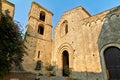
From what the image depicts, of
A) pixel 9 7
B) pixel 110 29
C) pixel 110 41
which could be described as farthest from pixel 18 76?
pixel 9 7

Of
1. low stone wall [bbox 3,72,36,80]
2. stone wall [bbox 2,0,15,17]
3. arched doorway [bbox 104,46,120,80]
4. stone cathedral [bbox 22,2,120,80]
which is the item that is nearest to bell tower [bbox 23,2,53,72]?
stone cathedral [bbox 22,2,120,80]

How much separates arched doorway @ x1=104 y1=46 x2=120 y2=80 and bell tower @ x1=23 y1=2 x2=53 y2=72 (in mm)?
8921

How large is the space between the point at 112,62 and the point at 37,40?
10.7 meters

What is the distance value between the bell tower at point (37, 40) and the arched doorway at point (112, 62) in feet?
29.3

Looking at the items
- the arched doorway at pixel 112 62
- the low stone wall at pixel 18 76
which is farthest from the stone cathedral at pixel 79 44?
the low stone wall at pixel 18 76

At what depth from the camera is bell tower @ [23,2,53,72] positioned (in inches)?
622

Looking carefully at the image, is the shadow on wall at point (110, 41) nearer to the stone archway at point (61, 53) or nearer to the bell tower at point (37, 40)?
the stone archway at point (61, 53)

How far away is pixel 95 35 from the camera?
40.9 ft

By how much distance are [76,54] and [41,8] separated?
11.4 m

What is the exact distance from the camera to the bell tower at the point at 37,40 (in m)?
15.8

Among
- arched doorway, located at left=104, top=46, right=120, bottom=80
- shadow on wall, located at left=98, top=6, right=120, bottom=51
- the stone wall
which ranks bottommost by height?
arched doorway, located at left=104, top=46, right=120, bottom=80

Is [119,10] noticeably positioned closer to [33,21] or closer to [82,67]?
[82,67]

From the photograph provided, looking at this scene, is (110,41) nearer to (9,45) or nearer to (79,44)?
(79,44)

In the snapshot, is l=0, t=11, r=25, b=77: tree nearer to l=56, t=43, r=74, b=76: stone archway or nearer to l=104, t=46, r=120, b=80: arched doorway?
l=56, t=43, r=74, b=76: stone archway
